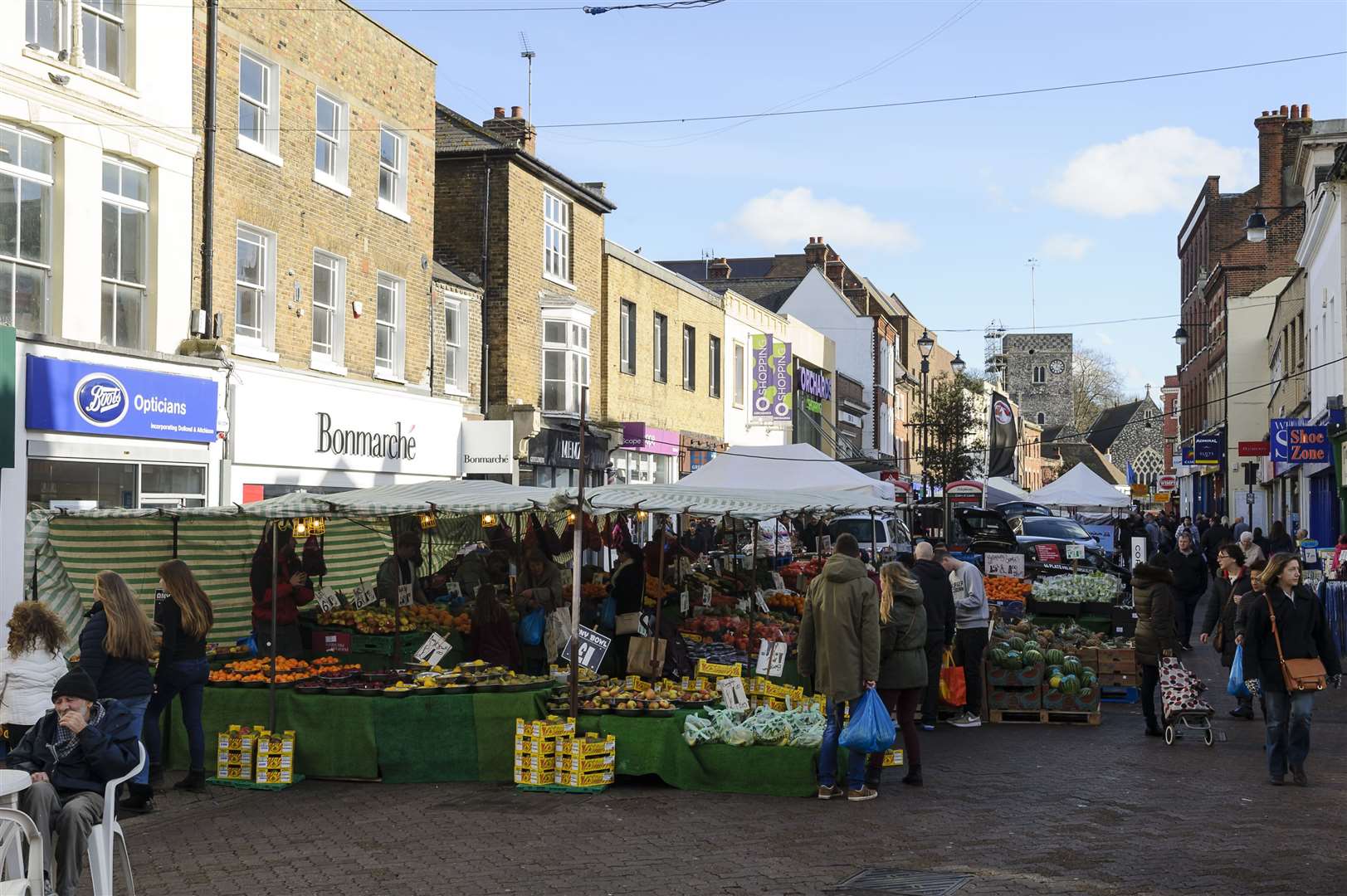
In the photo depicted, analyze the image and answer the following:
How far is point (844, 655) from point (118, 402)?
37.2 feet

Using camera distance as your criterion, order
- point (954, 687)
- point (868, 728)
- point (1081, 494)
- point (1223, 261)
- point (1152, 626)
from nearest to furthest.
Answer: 1. point (868, 728)
2. point (1152, 626)
3. point (954, 687)
4. point (1081, 494)
5. point (1223, 261)

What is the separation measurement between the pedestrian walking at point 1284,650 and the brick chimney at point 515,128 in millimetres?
23563

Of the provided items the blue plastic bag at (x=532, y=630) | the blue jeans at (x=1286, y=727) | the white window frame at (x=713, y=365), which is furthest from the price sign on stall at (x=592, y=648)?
the white window frame at (x=713, y=365)

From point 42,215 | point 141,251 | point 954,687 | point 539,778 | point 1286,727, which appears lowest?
point 539,778

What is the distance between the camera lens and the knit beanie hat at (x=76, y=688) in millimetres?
7059

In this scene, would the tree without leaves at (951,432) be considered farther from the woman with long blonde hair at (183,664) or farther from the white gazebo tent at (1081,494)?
the woman with long blonde hair at (183,664)

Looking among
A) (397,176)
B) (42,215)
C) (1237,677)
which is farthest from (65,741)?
(397,176)

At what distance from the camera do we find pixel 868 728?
981 centimetres

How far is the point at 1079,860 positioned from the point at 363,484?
17097mm

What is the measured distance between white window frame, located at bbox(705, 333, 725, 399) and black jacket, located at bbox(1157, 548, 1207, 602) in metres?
20.7

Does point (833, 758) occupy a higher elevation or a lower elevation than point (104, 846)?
lower

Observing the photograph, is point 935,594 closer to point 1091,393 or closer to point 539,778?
point 539,778

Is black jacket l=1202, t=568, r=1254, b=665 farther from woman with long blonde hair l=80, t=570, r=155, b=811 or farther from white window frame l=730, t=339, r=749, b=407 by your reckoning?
white window frame l=730, t=339, r=749, b=407

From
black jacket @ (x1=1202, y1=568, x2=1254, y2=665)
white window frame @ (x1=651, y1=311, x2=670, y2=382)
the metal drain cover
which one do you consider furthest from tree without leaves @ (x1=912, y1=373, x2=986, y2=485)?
the metal drain cover
